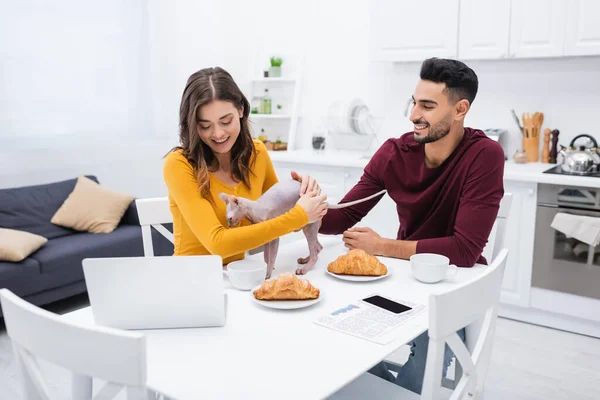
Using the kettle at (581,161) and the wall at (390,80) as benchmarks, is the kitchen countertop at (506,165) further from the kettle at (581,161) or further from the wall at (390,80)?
the wall at (390,80)

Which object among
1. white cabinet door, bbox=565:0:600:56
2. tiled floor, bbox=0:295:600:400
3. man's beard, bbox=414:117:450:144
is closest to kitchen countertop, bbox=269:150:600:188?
white cabinet door, bbox=565:0:600:56

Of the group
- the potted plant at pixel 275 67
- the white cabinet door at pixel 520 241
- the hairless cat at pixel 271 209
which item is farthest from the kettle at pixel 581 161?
the potted plant at pixel 275 67

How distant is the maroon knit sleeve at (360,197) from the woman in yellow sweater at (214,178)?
31cm

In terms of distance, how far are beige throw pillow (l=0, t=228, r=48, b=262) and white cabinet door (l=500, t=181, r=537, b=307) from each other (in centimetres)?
268

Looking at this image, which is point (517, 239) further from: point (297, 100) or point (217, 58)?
point (217, 58)

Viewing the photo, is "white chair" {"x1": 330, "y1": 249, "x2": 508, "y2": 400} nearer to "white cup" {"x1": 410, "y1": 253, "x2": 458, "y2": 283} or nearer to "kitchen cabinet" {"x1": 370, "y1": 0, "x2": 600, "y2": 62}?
"white cup" {"x1": 410, "y1": 253, "x2": 458, "y2": 283}

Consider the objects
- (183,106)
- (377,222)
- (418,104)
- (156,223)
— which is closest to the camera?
(183,106)

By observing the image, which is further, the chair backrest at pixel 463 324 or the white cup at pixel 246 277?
the white cup at pixel 246 277

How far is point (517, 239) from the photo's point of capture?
10.5 ft

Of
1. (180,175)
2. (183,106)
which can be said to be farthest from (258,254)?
(183,106)

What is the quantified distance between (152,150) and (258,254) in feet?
10.3

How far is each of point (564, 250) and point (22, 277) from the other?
2.92m

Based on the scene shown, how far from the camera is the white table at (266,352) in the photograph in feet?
3.46

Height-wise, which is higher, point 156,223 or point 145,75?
point 145,75
